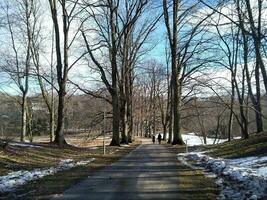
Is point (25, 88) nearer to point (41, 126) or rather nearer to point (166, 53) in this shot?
point (166, 53)

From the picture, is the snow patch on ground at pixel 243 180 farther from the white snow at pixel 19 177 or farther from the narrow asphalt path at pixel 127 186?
the white snow at pixel 19 177

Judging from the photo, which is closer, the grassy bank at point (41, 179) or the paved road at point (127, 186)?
the paved road at point (127, 186)

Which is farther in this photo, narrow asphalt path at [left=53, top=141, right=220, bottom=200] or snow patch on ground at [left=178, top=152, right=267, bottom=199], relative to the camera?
narrow asphalt path at [left=53, top=141, right=220, bottom=200]

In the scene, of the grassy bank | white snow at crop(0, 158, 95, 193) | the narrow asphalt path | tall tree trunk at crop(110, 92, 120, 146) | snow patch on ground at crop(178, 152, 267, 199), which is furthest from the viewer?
tall tree trunk at crop(110, 92, 120, 146)

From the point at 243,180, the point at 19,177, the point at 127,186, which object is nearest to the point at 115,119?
the point at 19,177

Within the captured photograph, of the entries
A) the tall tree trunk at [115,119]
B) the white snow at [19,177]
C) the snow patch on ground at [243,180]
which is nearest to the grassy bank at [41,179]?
the white snow at [19,177]

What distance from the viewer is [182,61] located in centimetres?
4716

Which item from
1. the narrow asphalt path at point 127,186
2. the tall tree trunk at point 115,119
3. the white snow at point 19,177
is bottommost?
the narrow asphalt path at point 127,186

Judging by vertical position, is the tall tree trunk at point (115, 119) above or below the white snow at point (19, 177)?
above

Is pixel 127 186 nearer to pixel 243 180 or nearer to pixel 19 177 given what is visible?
pixel 243 180

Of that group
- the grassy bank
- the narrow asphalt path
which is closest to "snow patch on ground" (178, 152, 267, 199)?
the narrow asphalt path

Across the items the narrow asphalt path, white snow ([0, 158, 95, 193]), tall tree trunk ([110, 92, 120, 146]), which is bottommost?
the narrow asphalt path

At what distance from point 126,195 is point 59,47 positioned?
2310 cm

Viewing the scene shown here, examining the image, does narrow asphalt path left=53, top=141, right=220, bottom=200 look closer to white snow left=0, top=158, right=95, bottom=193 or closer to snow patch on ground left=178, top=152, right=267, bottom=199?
snow patch on ground left=178, top=152, right=267, bottom=199
